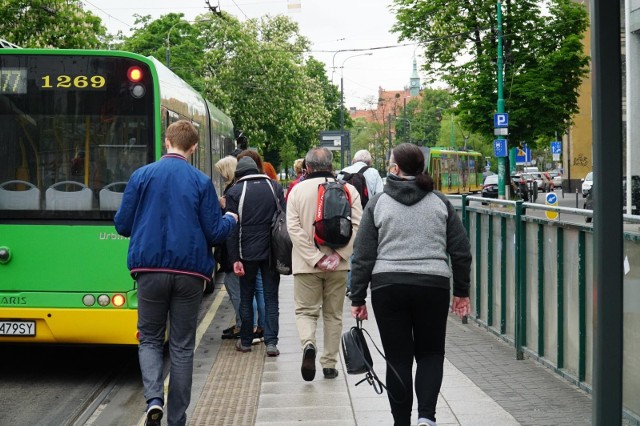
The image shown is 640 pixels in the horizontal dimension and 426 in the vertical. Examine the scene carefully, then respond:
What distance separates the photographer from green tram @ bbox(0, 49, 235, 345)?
8.23m

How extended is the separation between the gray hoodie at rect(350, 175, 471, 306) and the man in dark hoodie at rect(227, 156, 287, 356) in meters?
3.42

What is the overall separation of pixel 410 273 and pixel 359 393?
1.98m

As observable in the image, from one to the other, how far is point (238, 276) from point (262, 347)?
Answer: 2.46 feet

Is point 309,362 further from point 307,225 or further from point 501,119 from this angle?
point 501,119

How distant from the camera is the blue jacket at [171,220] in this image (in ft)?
19.8

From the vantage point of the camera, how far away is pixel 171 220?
19.9 feet

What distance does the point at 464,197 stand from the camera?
11336 millimetres

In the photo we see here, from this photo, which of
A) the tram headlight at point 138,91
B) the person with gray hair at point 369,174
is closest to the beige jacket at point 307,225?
the tram headlight at point 138,91

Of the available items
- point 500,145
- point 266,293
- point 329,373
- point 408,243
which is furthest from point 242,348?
point 500,145

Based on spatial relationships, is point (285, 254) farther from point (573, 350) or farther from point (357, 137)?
point (357, 137)

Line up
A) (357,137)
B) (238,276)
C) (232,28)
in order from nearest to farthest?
(238,276), (232,28), (357,137)

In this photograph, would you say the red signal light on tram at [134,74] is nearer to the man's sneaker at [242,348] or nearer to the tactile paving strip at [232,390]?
the tactile paving strip at [232,390]

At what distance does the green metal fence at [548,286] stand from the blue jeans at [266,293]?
2.09 metres

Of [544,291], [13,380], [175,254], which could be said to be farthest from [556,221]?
[13,380]
